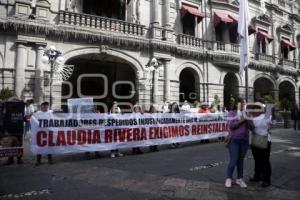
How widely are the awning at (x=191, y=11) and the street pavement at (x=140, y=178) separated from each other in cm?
1229

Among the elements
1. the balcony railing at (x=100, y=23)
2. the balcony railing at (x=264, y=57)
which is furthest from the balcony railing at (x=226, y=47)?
the balcony railing at (x=100, y=23)

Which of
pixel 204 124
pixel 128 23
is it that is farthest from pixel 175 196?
pixel 128 23

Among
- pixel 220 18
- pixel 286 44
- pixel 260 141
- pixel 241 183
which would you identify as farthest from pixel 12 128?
pixel 286 44

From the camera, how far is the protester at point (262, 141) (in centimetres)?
594

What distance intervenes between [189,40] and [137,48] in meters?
4.24

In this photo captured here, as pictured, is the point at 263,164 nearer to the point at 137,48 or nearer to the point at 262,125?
the point at 262,125

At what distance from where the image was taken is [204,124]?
495 inches

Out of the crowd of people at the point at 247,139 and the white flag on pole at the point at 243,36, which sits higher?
the white flag on pole at the point at 243,36

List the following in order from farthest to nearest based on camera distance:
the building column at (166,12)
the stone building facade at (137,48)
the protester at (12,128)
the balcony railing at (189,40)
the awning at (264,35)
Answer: the awning at (264,35) → the balcony railing at (189,40) → the building column at (166,12) → the stone building facade at (137,48) → the protester at (12,128)

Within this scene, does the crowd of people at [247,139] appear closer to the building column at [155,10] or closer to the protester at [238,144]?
the protester at [238,144]

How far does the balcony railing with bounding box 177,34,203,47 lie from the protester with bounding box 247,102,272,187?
13440 millimetres

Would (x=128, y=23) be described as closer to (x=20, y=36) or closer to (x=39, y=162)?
(x=20, y=36)

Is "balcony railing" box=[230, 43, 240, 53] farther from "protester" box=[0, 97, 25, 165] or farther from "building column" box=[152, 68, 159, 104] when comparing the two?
"protester" box=[0, 97, 25, 165]

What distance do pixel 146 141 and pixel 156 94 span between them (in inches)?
290
